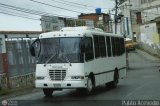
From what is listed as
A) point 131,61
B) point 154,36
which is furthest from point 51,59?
point 154,36

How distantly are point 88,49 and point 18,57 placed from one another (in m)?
11.9

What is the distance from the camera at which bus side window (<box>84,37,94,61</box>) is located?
21986 millimetres

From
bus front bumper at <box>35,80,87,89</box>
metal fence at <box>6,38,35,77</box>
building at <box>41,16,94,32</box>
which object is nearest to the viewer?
bus front bumper at <box>35,80,87,89</box>

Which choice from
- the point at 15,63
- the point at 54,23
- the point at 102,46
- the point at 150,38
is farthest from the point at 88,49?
the point at 150,38

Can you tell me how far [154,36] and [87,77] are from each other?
62358 mm

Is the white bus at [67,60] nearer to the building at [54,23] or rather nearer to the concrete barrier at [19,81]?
the concrete barrier at [19,81]

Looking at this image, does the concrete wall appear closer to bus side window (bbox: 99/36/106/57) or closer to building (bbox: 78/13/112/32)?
building (bbox: 78/13/112/32)

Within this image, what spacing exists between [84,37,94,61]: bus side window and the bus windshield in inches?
19.2

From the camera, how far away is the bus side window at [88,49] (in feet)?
72.1

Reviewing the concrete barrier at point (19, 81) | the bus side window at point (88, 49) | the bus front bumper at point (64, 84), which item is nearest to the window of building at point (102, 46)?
the bus side window at point (88, 49)

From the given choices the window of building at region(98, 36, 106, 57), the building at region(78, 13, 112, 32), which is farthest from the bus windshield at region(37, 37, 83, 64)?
the building at region(78, 13, 112, 32)

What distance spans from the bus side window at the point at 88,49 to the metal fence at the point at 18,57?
9.39m

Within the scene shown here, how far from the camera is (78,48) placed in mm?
21500

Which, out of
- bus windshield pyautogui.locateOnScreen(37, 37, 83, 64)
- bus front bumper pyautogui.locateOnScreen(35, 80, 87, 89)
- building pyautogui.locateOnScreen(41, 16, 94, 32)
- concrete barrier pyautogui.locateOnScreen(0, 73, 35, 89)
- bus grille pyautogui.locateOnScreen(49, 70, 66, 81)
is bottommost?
concrete barrier pyautogui.locateOnScreen(0, 73, 35, 89)
